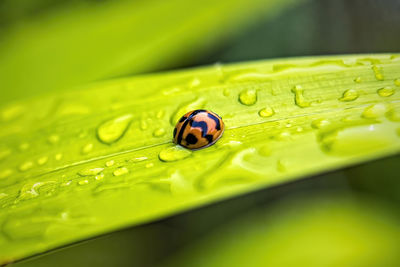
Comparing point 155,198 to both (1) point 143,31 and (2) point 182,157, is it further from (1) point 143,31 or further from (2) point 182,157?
(1) point 143,31

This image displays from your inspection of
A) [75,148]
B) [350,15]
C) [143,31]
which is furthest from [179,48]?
[350,15]

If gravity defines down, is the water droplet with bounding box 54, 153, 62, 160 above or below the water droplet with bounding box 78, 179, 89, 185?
above

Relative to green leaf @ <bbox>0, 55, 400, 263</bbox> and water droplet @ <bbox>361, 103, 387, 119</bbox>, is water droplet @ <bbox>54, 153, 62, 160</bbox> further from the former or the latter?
water droplet @ <bbox>361, 103, 387, 119</bbox>

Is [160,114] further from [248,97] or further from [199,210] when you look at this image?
[199,210]

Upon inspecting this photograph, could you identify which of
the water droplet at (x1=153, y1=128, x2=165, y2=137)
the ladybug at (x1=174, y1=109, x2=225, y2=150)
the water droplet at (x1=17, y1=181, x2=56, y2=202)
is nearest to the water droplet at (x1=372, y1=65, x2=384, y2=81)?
the ladybug at (x1=174, y1=109, x2=225, y2=150)

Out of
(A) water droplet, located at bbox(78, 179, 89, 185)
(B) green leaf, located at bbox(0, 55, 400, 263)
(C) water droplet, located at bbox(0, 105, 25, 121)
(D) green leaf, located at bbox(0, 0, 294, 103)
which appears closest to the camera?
(B) green leaf, located at bbox(0, 55, 400, 263)

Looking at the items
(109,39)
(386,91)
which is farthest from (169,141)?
(109,39)
